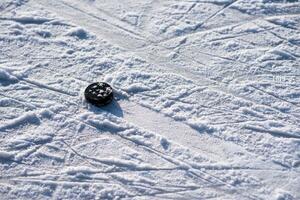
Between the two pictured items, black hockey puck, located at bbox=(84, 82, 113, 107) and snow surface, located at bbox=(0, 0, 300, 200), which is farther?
black hockey puck, located at bbox=(84, 82, 113, 107)

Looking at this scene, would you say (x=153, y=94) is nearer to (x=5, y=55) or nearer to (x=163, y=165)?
(x=163, y=165)

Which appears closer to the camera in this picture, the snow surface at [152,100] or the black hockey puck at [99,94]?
the snow surface at [152,100]

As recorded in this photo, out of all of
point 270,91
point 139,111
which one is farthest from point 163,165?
point 270,91

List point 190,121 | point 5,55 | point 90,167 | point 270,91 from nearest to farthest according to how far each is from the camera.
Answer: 1. point 90,167
2. point 190,121
3. point 270,91
4. point 5,55
